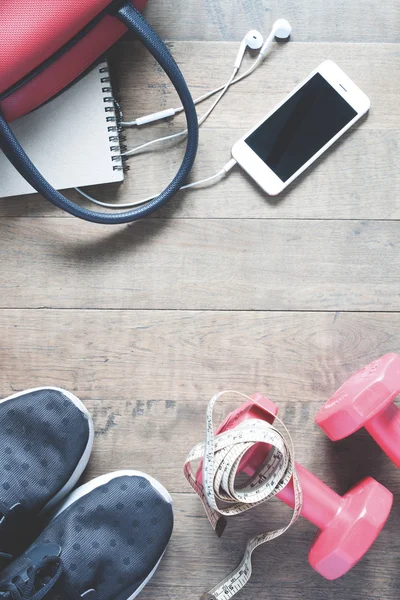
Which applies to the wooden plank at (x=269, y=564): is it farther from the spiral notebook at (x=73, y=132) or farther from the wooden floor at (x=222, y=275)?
the spiral notebook at (x=73, y=132)

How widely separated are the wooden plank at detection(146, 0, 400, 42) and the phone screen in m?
0.08

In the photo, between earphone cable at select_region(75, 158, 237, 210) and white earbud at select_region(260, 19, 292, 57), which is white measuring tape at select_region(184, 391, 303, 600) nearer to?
earphone cable at select_region(75, 158, 237, 210)

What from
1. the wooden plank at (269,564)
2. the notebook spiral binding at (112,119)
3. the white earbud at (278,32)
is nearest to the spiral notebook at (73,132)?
the notebook spiral binding at (112,119)

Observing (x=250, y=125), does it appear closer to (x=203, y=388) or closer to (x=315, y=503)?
(x=203, y=388)

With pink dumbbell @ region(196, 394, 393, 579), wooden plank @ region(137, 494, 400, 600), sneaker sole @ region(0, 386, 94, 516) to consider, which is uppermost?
sneaker sole @ region(0, 386, 94, 516)

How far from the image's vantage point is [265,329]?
830mm

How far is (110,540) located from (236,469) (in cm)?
22

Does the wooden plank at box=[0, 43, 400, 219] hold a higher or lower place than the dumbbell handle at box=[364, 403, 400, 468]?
higher

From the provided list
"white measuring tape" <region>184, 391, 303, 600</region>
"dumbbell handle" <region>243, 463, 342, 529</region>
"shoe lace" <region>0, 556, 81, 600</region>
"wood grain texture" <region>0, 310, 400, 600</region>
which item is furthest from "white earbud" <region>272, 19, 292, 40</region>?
"shoe lace" <region>0, 556, 81, 600</region>

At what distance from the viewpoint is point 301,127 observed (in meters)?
0.82

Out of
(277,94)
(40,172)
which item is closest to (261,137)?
(277,94)

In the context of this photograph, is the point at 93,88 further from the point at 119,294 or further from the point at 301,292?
the point at 301,292

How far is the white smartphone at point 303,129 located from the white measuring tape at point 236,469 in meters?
0.32

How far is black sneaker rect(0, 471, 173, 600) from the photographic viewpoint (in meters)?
0.78
